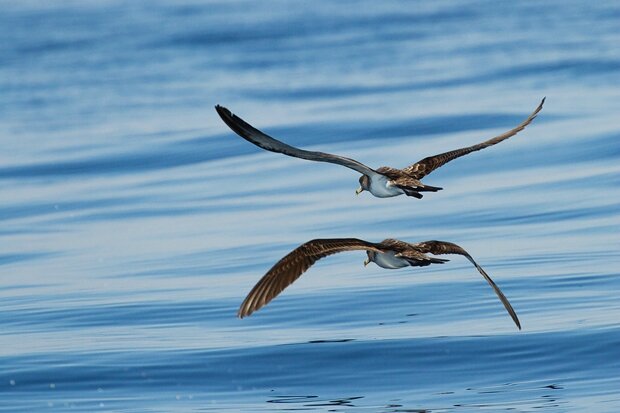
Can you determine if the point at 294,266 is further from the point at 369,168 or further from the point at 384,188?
the point at 384,188

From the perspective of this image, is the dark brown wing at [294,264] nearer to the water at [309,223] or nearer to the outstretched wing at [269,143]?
the outstretched wing at [269,143]

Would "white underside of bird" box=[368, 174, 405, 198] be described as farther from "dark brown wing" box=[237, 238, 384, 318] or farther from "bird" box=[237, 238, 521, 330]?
"dark brown wing" box=[237, 238, 384, 318]

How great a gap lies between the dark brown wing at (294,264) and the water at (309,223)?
9.25 ft

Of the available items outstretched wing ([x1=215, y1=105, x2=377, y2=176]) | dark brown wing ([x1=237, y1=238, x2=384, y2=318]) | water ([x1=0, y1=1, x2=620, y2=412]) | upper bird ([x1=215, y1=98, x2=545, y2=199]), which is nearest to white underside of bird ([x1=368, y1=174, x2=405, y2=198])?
upper bird ([x1=215, y1=98, x2=545, y2=199])

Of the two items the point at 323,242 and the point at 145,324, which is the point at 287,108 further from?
the point at 323,242

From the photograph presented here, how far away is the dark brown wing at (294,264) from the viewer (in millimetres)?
9203

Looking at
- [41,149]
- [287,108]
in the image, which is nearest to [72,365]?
[41,149]

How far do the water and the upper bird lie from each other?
208 centimetres

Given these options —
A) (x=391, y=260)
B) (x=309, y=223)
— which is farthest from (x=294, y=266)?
(x=309, y=223)

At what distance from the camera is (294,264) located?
9.34m

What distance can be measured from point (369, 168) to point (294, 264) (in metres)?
0.76

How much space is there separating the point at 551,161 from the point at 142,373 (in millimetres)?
11490

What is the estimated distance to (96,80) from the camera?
37719mm

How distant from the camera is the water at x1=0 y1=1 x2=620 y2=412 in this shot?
13.2 m
